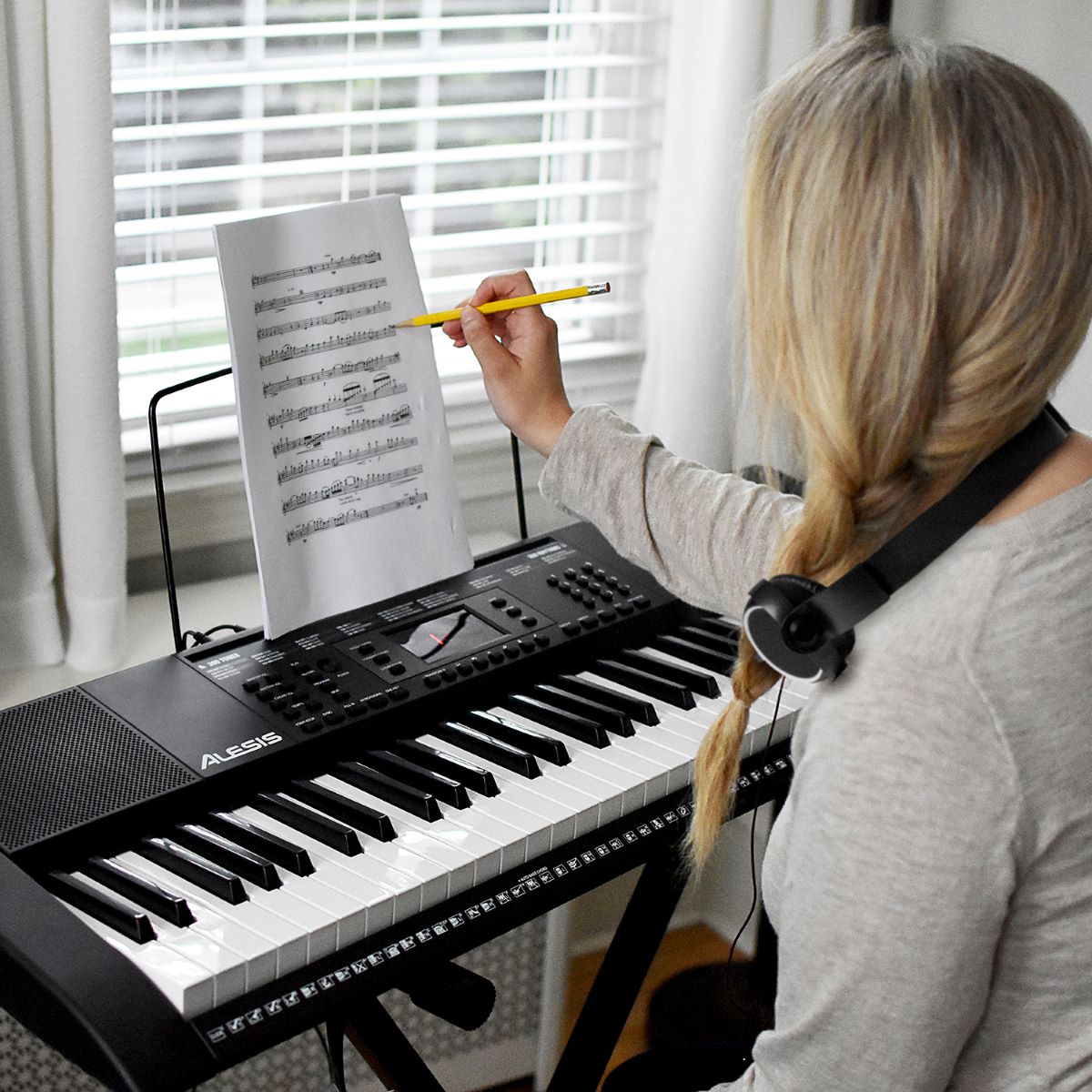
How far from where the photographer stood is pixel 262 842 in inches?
46.2

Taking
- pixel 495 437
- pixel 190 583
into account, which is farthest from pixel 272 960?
pixel 495 437

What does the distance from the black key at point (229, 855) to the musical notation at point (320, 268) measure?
0.48 metres

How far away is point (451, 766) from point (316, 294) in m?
0.45

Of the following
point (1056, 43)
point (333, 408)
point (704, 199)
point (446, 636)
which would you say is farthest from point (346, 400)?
point (1056, 43)

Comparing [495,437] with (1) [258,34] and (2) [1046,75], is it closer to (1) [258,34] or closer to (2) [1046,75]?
(1) [258,34]

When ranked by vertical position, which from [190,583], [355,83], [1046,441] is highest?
[355,83]

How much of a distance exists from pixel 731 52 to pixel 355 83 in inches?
20.3

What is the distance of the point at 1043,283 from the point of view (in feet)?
2.70

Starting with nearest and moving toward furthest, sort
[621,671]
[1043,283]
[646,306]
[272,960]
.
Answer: [1043,283] → [272,960] → [621,671] → [646,306]

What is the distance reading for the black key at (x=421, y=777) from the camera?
125 centimetres

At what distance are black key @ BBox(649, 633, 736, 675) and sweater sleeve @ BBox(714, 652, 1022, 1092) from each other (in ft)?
2.04

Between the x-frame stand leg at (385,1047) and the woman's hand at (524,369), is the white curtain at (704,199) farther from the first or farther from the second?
the x-frame stand leg at (385,1047)

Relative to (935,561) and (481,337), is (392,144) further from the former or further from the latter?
(935,561)

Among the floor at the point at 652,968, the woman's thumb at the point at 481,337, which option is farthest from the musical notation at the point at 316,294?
the floor at the point at 652,968
